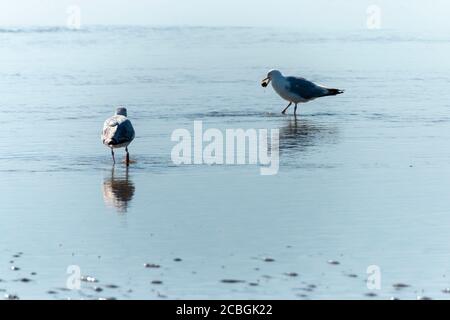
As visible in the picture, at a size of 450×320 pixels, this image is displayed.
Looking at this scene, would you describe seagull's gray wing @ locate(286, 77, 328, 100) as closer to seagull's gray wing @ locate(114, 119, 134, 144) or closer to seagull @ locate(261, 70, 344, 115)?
seagull @ locate(261, 70, 344, 115)

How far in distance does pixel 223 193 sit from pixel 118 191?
1144mm

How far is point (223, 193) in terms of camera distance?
1168 cm

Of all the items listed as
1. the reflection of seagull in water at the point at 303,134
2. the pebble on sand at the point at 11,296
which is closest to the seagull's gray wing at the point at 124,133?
the reflection of seagull in water at the point at 303,134

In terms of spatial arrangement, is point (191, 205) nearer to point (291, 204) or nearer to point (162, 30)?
point (291, 204)

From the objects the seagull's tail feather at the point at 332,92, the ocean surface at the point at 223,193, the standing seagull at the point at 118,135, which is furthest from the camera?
the seagull's tail feather at the point at 332,92

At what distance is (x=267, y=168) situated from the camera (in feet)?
42.8

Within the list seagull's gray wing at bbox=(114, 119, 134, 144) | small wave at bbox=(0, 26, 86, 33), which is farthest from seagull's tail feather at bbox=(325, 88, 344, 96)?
small wave at bbox=(0, 26, 86, 33)

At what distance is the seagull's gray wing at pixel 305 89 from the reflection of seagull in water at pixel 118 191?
6.36 meters

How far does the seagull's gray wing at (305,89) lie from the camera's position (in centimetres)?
1878

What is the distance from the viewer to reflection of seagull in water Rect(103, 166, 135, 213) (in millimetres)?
11295

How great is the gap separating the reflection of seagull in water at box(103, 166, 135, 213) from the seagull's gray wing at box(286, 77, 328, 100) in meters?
6.36

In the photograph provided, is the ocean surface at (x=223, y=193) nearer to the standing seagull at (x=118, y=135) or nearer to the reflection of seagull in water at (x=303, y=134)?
the reflection of seagull in water at (x=303, y=134)

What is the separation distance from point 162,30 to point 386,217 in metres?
24.6

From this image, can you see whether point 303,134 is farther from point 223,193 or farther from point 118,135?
point 223,193
